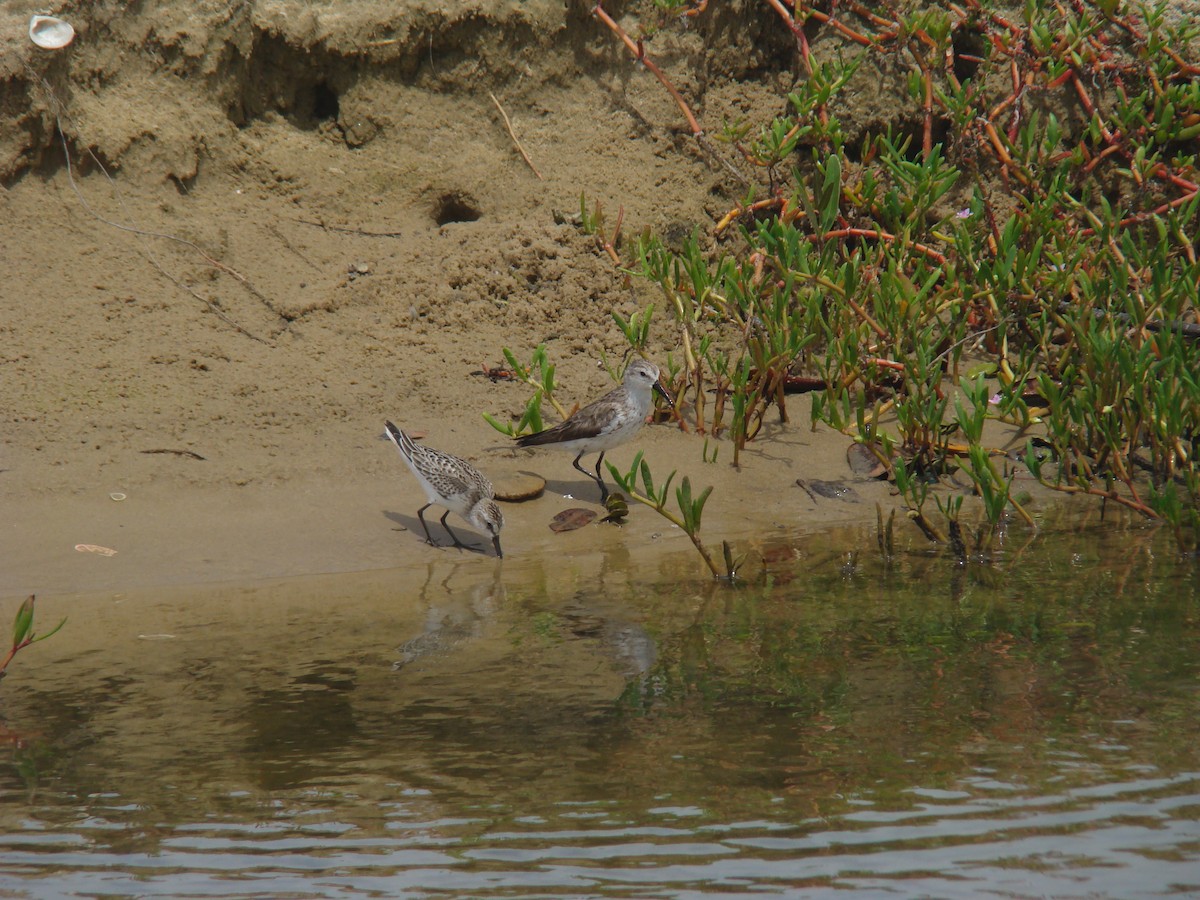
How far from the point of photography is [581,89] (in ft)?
32.6

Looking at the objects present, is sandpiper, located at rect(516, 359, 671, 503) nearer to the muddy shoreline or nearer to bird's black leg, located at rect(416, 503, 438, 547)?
the muddy shoreline

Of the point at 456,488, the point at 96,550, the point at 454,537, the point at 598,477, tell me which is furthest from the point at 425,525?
the point at 96,550

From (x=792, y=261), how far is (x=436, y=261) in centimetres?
254

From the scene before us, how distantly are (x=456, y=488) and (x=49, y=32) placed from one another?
4.38 meters

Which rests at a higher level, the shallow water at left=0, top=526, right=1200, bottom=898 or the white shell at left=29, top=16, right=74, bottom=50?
the white shell at left=29, top=16, right=74, bottom=50

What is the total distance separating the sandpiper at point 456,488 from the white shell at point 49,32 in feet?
12.6

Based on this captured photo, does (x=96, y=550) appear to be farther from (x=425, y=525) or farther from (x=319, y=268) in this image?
(x=319, y=268)

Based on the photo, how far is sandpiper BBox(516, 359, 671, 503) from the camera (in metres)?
7.49

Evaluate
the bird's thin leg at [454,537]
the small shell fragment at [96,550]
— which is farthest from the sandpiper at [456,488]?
the small shell fragment at [96,550]

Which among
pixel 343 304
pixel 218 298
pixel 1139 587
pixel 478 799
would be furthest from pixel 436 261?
pixel 478 799

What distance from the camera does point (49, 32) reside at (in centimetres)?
868

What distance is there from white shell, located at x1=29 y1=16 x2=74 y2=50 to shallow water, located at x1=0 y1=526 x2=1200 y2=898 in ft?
14.1

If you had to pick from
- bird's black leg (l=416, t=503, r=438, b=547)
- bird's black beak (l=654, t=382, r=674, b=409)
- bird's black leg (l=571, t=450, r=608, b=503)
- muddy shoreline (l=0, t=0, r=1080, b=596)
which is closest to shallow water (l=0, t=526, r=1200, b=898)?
bird's black leg (l=416, t=503, r=438, b=547)

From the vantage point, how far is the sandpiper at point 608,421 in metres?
7.49
